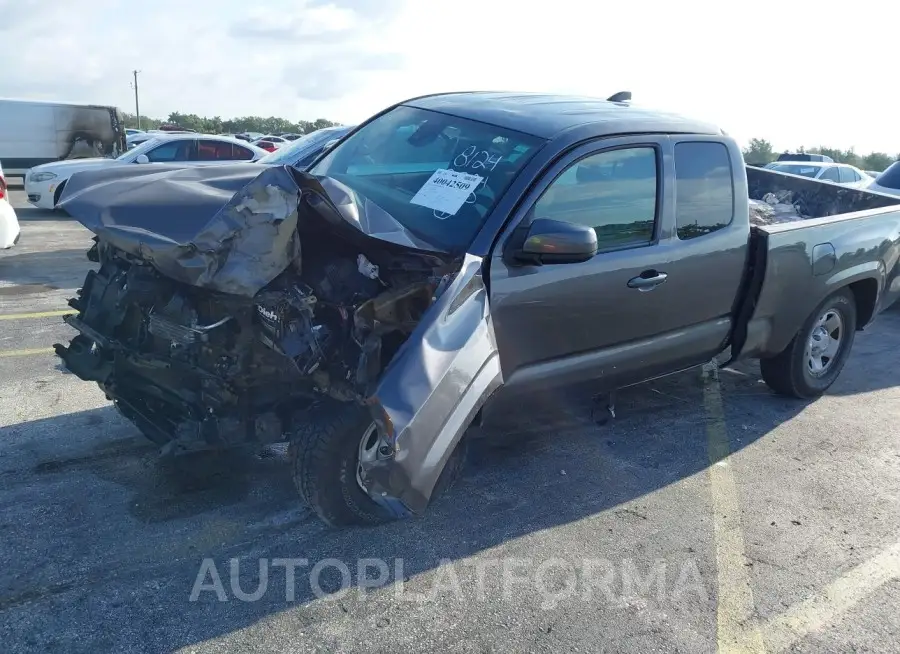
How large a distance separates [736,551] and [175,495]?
2.74 metres

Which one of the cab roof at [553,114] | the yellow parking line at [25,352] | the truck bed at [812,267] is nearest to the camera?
the cab roof at [553,114]

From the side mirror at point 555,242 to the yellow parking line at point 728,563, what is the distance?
5.12 ft

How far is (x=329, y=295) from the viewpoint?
10.8ft

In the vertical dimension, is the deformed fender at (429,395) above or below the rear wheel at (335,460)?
above

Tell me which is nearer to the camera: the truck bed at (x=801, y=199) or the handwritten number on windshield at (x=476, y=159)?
the handwritten number on windshield at (x=476, y=159)

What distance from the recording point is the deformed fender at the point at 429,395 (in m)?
2.87

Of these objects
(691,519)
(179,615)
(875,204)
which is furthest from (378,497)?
(875,204)

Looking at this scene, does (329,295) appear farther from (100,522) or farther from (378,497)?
(100,522)

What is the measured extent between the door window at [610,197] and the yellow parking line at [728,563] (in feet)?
4.76

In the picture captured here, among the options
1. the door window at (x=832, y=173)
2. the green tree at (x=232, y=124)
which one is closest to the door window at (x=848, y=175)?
the door window at (x=832, y=173)

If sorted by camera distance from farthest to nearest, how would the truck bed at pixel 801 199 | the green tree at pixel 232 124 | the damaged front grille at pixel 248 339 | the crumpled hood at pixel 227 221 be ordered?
the green tree at pixel 232 124 < the truck bed at pixel 801 199 < the damaged front grille at pixel 248 339 < the crumpled hood at pixel 227 221

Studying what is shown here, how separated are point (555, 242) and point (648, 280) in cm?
90

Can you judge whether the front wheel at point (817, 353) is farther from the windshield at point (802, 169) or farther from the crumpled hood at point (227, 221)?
the windshield at point (802, 169)

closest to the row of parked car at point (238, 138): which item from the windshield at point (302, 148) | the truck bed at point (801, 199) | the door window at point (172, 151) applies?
the door window at point (172, 151)
